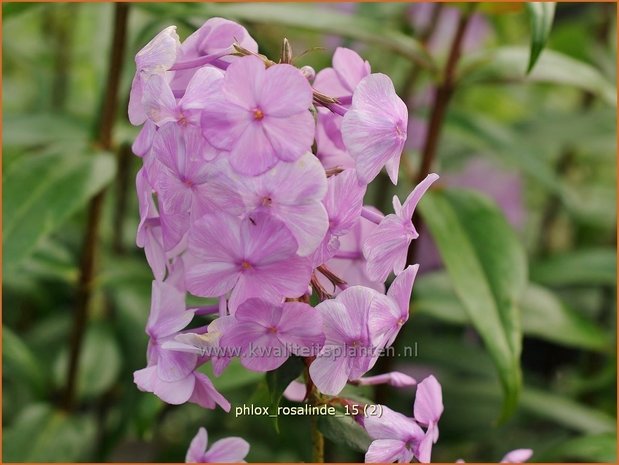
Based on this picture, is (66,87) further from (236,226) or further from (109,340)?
(236,226)

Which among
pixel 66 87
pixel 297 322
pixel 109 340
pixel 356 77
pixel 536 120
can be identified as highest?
pixel 356 77

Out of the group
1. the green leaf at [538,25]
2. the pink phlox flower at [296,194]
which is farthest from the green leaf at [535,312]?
the pink phlox flower at [296,194]

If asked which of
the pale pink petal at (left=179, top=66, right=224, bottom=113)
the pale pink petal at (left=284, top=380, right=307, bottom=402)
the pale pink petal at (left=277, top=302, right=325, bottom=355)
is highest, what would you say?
the pale pink petal at (left=179, top=66, right=224, bottom=113)

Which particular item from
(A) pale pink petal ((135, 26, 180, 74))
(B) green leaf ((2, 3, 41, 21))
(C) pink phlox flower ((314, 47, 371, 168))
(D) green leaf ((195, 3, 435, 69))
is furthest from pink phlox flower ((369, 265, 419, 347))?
(B) green leaf ((2, 3, 41, 21))

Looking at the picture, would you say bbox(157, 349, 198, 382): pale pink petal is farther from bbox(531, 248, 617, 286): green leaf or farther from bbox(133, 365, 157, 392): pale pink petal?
bbox(531, 248, 617, 286): green leaf

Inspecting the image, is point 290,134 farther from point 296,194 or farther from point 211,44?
point 211,44

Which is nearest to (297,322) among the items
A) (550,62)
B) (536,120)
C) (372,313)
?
(372,313)

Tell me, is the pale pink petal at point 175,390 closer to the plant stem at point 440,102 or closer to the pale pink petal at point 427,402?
the pale pink petal at point 427,402
